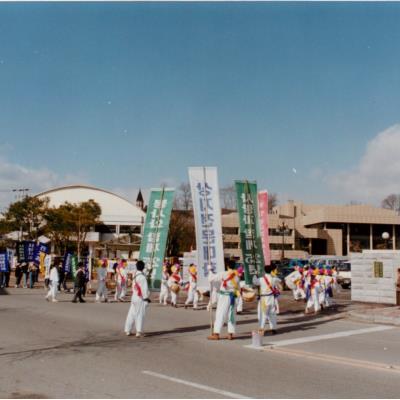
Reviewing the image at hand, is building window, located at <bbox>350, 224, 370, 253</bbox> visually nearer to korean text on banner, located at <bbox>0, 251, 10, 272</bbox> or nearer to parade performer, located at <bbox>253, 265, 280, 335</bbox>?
korean text on banner, located at <bbox>0, 251, 10, 272</bbox>

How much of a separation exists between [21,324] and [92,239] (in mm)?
55897

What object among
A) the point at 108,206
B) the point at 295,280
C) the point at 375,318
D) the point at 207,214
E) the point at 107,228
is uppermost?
the point at 108,206

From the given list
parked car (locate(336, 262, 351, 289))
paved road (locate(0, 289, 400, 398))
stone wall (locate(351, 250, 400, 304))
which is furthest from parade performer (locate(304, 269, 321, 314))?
parked car (locate(336, 262, 351, 289))

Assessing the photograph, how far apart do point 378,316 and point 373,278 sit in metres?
5.76

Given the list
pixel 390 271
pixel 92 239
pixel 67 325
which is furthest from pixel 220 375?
pixel 92 239

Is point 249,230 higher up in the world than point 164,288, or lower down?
higher up

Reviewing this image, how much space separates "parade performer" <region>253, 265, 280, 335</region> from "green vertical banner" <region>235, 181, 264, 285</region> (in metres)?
4.04

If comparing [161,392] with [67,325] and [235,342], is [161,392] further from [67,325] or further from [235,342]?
[67,325]

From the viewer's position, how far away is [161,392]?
20.5ft

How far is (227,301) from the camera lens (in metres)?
11.0

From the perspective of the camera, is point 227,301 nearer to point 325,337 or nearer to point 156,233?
point 325,337

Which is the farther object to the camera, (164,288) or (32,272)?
(32,272)

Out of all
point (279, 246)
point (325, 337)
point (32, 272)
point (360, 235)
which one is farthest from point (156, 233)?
point (360, 235)

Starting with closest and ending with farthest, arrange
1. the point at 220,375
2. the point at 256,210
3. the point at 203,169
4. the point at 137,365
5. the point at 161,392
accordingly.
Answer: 1. the point at 161,392
2. the point at 220,375
3. the point at 137,365
4. the point at 203,169
5. the point at 256,210
